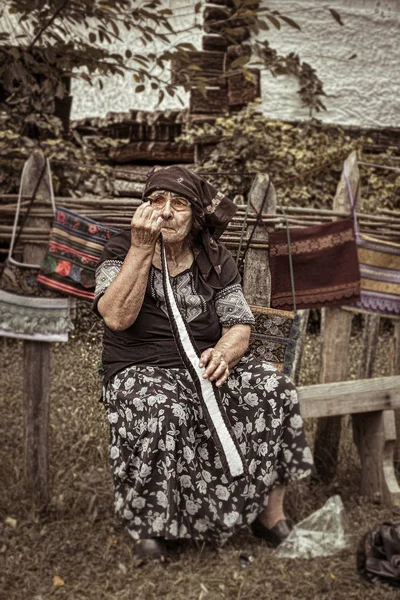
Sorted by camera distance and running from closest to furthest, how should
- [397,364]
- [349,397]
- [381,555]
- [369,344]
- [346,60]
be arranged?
[381,555] < [349,397] < [397,364] < [369,344] < [346,60]

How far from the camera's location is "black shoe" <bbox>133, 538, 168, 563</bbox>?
3.26 meters

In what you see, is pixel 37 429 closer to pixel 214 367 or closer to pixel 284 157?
pixel 214 367

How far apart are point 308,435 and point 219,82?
469 cm

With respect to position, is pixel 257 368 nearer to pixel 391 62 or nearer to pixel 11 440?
pixel 11 440

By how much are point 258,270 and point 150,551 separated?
139 centimetres

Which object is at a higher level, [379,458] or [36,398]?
[36,398]

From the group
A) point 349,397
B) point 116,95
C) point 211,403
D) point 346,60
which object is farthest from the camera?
point 346,60

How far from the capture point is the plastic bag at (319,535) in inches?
133

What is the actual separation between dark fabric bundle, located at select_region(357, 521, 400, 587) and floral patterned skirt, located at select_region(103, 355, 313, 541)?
45cm

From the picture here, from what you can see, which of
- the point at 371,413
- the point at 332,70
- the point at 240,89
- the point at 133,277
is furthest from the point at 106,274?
the point at 332,70

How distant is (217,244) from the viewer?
3.09 meters

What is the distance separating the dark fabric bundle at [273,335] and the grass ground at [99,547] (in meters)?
0.75

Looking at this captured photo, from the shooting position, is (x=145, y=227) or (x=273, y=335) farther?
(x=273, y=335)

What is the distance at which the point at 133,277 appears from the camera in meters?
2.69
